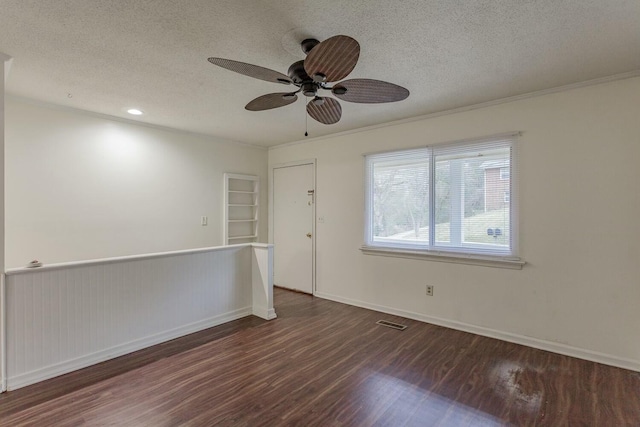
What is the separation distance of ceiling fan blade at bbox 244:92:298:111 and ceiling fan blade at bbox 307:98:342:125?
17 cm

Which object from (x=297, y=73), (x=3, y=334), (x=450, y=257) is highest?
(x=297, y=73)

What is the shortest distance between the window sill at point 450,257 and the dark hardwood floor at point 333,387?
768 millimetres

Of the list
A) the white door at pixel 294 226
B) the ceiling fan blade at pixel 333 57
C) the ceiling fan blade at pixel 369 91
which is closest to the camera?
the ceiling fan blade at pixel 333 57

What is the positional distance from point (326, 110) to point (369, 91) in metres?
0.48

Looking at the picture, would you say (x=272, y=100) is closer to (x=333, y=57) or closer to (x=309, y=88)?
(x=309, y=88)

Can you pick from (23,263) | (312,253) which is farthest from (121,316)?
(312,253)

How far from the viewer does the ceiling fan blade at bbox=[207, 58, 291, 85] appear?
1.74 m

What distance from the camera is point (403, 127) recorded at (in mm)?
3875

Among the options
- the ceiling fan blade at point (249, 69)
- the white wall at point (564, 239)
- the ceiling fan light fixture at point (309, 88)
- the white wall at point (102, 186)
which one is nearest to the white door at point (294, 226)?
the white wall at point (102, 186)

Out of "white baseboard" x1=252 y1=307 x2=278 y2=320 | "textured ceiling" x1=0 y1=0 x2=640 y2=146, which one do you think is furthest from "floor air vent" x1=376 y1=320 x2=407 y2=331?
"textured ceiling" x1=0 y1=0 x2=640 y2=146

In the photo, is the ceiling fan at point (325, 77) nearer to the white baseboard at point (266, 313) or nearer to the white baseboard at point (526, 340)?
the white baseboard at point (266, 313)

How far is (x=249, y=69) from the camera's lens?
1838mm

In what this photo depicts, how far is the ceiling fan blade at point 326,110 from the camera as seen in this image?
2355 millimetres

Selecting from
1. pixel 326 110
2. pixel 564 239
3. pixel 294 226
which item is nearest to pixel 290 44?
pixel 326 110
